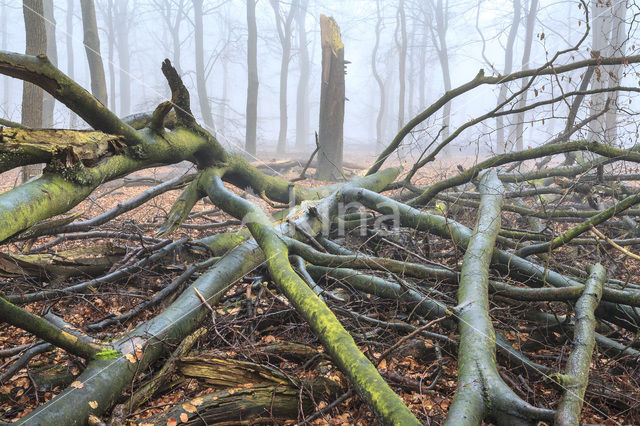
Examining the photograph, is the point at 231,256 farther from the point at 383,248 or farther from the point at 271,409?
the point at 383,248

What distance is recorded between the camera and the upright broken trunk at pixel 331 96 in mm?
10242

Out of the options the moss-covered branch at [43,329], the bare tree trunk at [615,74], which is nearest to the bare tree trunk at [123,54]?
the bare tree trunk at [615,74]

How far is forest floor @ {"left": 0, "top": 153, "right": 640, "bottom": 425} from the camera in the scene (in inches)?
84.2

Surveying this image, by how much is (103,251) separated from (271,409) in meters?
2.39

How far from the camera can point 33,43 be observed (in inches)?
290

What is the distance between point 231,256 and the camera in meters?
3.11

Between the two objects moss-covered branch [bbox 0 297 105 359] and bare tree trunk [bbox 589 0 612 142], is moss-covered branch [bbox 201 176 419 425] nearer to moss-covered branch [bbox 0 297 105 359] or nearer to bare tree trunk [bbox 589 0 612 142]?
moss-covered branch [bbox 0 297 105 359]

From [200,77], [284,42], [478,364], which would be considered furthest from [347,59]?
[478,364]

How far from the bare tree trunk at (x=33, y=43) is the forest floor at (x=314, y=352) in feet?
17.2

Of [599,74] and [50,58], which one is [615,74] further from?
[50,58]

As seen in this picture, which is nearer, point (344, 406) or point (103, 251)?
point (344, 406)

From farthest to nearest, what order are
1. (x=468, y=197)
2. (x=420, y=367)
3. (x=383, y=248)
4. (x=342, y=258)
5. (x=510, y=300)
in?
(x=468, y=197)
(x=383, y=248)
(x=342, y=258)
(x=510, y=300)
(x=420, y=367)

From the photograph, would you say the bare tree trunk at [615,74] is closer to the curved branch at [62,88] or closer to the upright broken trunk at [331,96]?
the curved branch at [62,88]

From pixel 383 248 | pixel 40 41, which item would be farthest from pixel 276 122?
pixel 383 248
